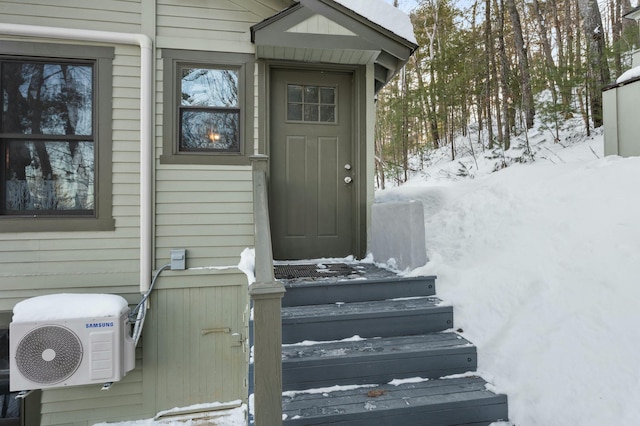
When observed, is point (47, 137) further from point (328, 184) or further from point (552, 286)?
point (552, 286)

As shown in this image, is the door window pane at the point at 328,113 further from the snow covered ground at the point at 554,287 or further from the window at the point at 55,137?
the window at the point at 55,137

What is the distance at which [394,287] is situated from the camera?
2.87 m

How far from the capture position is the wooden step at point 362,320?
2463 millimetres

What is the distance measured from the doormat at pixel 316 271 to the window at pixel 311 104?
163 centimetres

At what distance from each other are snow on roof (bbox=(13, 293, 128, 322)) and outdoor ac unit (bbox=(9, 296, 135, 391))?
0.09 feet

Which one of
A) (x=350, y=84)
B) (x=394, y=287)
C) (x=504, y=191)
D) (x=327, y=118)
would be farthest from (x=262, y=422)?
(x=504, y=191)

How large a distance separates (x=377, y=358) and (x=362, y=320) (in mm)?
329

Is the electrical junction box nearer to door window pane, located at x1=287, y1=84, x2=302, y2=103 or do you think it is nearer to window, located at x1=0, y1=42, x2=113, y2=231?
window, located at x1=0, y1=42, x2=113, y2=231

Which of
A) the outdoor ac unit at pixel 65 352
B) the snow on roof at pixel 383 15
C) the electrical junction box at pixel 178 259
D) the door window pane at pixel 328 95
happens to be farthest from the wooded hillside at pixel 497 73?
the outdoor ac unit at pixel 65 352

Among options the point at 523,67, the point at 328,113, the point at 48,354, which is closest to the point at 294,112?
the point at 328,113

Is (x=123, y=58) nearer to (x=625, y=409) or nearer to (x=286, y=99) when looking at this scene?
(x=286, y=99)

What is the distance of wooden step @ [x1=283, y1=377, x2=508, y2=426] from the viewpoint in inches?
76.4

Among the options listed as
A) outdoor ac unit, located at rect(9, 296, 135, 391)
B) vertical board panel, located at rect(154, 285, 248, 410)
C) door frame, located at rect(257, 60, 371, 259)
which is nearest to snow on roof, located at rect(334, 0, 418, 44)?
door frame, located at rect(257, 60, 371, 259)

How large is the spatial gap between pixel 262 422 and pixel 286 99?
3.19 m
